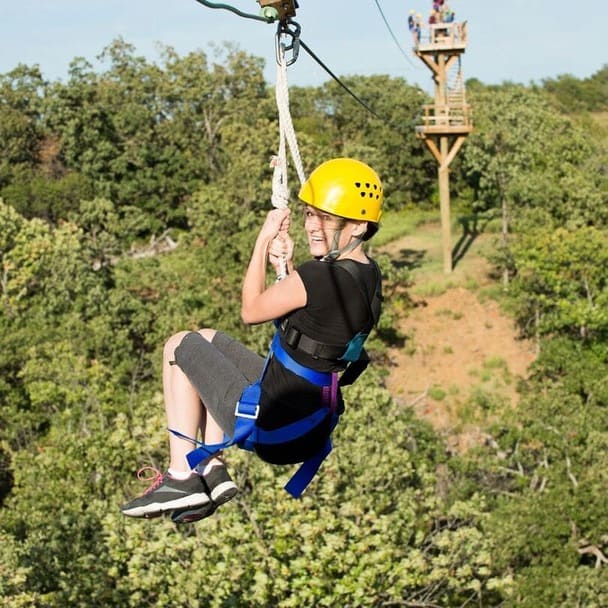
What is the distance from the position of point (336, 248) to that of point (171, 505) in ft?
4.56

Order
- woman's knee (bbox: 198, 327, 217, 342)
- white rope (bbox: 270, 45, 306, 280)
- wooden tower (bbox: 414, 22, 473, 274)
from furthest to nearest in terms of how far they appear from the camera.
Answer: wooden tower (bbox: 414, 22, 473, 274)
woman's knee (bbox: 198, 327, 217, 342)
white rope (bbox: 270, 45, 306, 280)

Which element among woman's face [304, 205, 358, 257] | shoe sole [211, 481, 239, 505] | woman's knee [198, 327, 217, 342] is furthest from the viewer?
woman's knee [198, 327, 217, 342]

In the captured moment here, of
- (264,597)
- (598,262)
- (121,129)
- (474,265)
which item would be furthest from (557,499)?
(121,129)

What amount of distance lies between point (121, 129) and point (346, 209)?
3263cm

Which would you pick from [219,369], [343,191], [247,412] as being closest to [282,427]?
[247,412]

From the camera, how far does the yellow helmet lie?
3586mm

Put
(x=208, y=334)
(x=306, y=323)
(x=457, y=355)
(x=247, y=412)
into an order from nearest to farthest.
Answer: (x=306, y=323) → (x=247, y=412) → (x=208, y=334) → (x=457, y=355)

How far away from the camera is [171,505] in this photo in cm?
402

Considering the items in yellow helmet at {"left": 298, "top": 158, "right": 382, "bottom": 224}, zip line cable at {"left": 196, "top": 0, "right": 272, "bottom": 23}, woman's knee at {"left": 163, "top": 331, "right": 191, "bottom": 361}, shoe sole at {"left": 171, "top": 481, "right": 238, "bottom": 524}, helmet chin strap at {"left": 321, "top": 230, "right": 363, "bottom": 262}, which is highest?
zip line cable at {"left": 196, "top": 0, "right": 272, "bottom": 23}

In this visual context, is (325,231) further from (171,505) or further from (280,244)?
(171,505)

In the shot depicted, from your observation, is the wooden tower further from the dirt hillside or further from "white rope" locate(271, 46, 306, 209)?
"white rope" locate(271, 46, 306, 209)

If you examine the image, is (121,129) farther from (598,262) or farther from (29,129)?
(598,262)

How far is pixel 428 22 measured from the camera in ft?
81.6

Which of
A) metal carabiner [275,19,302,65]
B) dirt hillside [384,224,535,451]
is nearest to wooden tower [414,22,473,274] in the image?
dirt hillside [384,224,535,451]
